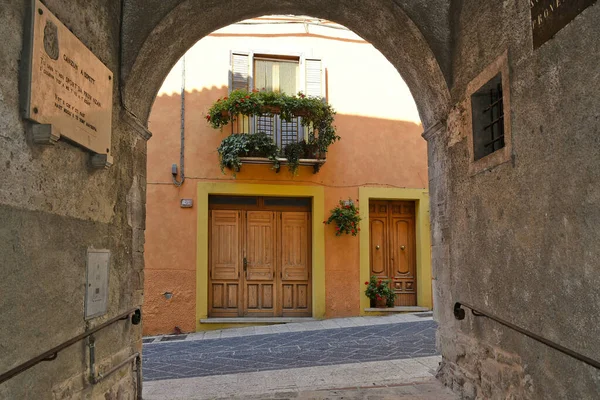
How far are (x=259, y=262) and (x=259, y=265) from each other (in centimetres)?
6

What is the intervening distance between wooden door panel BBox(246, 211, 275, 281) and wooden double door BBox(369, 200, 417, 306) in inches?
81.8

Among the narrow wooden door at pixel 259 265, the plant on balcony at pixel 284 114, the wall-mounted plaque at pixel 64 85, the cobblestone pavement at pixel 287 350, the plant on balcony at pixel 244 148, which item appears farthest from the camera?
the narrow wooden door at pixel 259 265

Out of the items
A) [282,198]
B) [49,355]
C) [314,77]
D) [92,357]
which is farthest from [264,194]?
[49,355]

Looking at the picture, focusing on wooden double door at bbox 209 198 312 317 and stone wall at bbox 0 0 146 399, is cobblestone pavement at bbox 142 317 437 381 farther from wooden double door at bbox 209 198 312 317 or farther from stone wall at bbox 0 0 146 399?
stone wall at bbox 0 0 146 399

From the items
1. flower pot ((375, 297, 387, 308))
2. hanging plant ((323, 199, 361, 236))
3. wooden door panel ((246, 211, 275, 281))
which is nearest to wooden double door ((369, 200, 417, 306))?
flower pot ((375, 297, 387, 308))

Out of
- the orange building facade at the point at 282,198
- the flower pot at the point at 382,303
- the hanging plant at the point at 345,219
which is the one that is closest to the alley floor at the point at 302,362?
the flower pot at the point at 382,303

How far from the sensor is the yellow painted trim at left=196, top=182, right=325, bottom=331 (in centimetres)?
907

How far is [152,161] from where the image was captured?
30.1ft

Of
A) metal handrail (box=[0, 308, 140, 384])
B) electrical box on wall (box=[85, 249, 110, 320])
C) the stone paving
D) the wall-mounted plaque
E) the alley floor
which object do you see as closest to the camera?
metal handrail (box=[0, 308, 140, 384])

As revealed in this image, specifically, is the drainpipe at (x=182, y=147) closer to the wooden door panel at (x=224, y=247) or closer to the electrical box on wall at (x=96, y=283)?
the wooden door panel at (x=224, y=247)

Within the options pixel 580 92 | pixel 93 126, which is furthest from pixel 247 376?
pixel 580 92

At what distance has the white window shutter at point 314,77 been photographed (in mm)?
9734

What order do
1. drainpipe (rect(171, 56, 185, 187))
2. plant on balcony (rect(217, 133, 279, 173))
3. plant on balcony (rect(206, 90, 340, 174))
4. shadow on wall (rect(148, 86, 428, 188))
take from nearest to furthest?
1. plant on balcony (rect(206, 90, 340, 174))
2. plant on balcony (rect(217, 133, 279, 173))
3. drainpipe (rect(171, 56, 185, 187))
4. shadow on wall (rect(148, 86, 428, 188))

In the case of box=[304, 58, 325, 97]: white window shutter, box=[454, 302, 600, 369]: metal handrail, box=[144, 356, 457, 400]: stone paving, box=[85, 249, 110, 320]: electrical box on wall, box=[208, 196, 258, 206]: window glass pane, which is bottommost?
box=[144, 356, 457, 400]: stone paving
